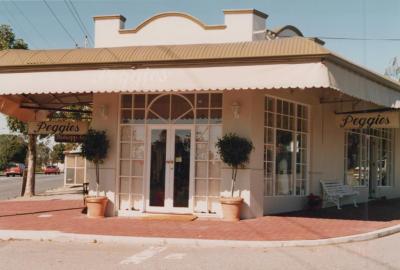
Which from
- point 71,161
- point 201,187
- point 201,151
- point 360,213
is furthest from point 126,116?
point 71,161

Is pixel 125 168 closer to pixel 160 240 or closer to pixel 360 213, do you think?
pixel 160 240

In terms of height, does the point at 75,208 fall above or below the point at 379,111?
below

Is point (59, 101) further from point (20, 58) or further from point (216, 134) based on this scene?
point (216, 134)

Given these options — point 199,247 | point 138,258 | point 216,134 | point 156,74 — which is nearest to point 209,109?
point 216,134

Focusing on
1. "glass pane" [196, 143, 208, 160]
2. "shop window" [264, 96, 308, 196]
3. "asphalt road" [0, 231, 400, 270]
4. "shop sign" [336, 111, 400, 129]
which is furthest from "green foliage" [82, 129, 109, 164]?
"shop sign" [336, 111, 400, 129]

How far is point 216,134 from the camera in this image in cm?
1299

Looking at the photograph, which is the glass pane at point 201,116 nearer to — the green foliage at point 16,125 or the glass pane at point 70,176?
the green foliage at point 16,125

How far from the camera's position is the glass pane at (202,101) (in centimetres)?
1303

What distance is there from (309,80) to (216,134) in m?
3.26

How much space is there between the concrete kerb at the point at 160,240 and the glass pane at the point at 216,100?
14.4 feet

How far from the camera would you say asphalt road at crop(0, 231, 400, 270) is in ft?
24.8

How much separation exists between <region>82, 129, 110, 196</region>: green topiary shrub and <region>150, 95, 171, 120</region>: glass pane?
1.48 m

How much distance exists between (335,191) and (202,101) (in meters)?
5.32

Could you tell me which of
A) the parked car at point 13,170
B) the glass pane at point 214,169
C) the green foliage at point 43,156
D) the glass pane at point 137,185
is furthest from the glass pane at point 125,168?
the green foliage at point 43,156
